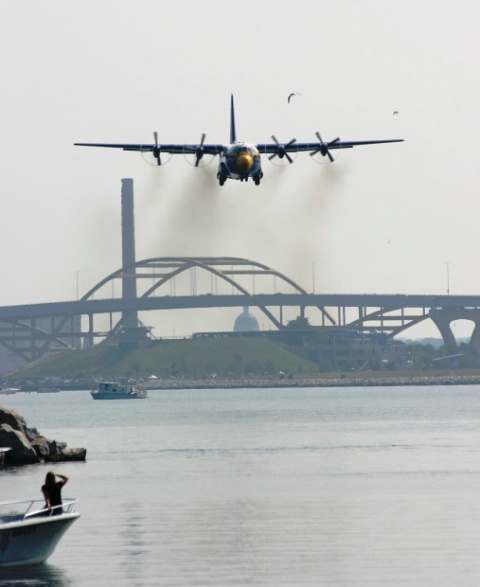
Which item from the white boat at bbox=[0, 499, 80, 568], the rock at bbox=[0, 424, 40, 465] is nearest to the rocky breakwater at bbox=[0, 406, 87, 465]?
the rock at bbox=[0, 424, 40, 465]

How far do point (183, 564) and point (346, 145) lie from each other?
4188 centimetres

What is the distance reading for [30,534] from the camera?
39.2 metres

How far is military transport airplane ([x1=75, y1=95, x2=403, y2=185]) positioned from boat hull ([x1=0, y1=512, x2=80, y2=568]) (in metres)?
32.3

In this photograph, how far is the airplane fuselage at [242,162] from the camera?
6975 centimetres

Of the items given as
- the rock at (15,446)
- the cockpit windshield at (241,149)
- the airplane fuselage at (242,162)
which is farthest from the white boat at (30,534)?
the rock at (15,446)

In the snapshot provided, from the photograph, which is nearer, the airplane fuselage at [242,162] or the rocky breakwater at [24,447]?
the airplane fuselage at [242,162]

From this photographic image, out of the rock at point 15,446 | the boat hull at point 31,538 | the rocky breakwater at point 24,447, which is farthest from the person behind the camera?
the rocky breakwater at point 24,447

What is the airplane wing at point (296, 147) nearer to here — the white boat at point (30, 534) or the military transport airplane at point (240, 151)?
the military transport airplane at point (240, 151)

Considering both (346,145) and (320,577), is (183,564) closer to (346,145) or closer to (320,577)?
(320,577)

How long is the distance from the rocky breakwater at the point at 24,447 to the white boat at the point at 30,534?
32.4m

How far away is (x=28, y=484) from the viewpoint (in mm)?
63125

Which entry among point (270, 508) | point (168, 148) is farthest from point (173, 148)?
point (270, 508)

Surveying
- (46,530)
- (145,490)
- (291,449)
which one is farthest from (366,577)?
(291,449)

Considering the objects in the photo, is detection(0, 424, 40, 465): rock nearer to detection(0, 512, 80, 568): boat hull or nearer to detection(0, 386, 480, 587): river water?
detection(0, 386, 480, 587): river water
